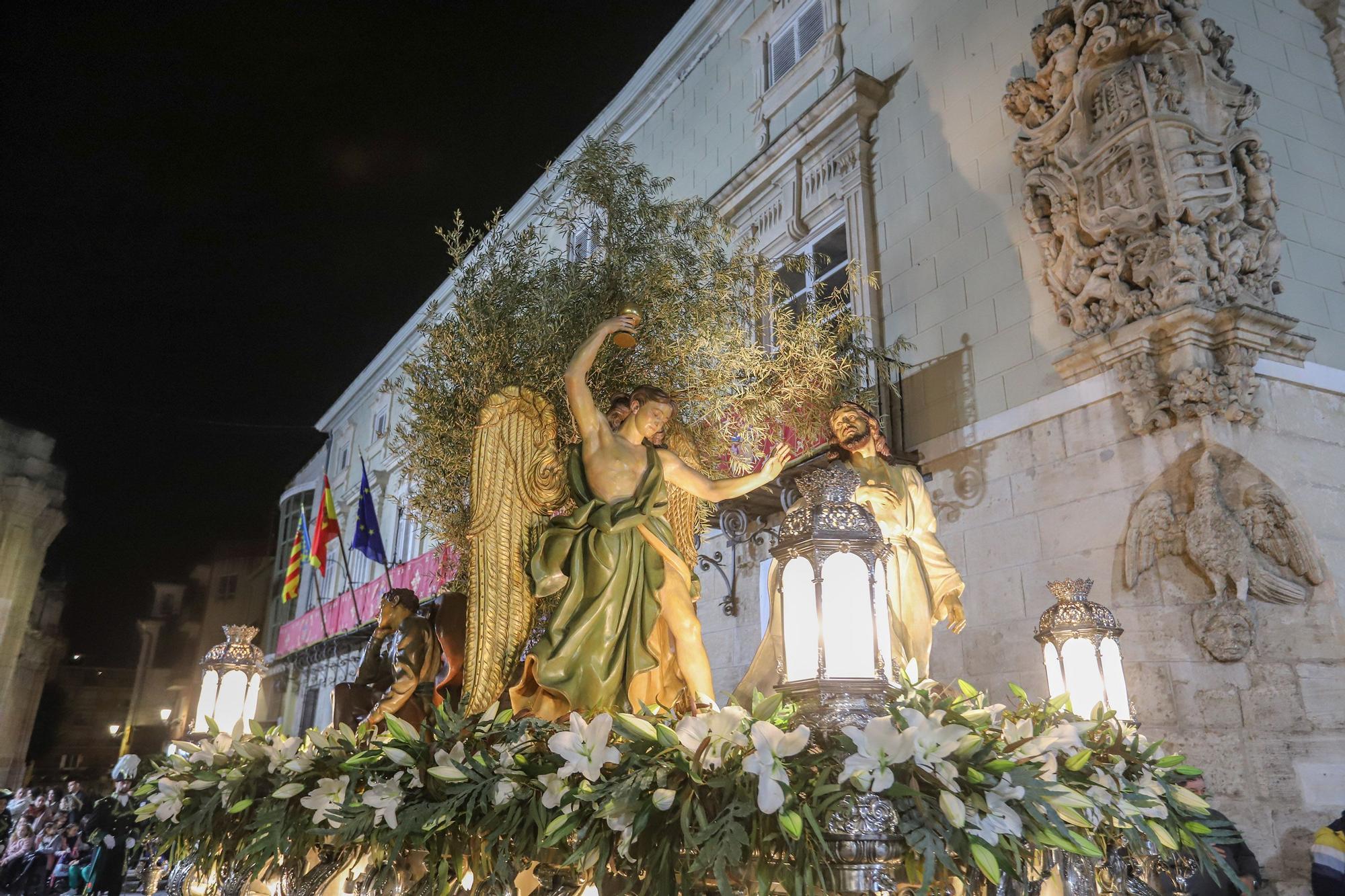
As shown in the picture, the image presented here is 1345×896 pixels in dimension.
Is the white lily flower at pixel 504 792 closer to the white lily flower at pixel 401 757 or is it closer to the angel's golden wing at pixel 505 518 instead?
the white lily flower at pixel 401 757

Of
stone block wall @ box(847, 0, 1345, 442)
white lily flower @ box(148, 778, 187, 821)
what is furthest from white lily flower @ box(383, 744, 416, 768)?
stone block wall @ box(847, 0, 1345, 442)

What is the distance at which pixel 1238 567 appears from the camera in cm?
486

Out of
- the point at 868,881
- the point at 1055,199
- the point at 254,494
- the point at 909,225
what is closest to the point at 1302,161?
the point at 1055,199

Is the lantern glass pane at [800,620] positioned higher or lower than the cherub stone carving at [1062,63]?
lower

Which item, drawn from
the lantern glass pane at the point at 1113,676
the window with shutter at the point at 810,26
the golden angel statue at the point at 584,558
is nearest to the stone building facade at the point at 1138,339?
the window with shutter at the point at 810,26

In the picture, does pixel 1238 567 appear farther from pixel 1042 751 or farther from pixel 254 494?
pixel 254 494

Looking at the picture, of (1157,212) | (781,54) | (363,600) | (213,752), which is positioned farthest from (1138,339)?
(363,600)

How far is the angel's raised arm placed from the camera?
3988 millimetres

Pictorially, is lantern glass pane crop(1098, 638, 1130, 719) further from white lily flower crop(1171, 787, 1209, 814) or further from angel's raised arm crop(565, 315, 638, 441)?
angel's raised arm crop(565, 315, 638, 441)

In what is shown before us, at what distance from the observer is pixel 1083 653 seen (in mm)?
3889

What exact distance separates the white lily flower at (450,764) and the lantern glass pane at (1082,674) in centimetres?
278

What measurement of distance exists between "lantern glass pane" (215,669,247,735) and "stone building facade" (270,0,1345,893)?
14.2 feet

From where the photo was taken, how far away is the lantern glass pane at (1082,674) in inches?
152

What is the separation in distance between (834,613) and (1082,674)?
85.4 inches
